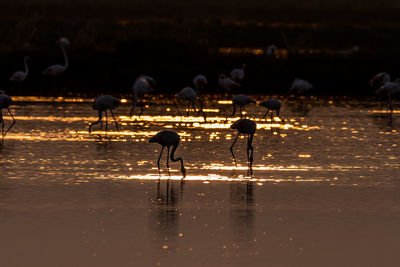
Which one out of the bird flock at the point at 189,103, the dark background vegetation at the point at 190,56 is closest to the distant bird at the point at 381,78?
the bird flock at the point at 189,103

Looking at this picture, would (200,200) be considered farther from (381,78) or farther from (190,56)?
(190,56)

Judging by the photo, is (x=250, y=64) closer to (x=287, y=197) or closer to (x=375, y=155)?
(x=375, y=155)

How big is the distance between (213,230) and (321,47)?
164 feet

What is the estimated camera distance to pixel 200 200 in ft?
42.9

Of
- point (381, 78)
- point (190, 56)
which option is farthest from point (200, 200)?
point (190, 56)

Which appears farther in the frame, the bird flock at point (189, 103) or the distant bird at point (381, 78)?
the distant bird at point (381, 78)

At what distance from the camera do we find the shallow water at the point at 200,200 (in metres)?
9.98

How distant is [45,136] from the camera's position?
21406mm

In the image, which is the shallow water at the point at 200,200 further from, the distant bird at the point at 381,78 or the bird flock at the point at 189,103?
the distant bird at the point at 381,78

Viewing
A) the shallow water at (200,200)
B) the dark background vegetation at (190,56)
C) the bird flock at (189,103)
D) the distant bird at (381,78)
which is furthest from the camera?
the dark background vegetation at (190,56)

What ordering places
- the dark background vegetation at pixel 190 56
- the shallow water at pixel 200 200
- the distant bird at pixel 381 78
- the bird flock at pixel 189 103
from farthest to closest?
1. the dark background vegetation at pixel 190 56
2. the distant bird at pixel 381 78
3. the bird flock at pixel 189 103
4. the shallow water at pixel 200 200

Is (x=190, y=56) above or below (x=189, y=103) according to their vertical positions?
above

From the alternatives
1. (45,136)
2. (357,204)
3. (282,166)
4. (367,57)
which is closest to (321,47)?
(367,57)

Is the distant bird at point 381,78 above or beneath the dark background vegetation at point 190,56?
beneath
